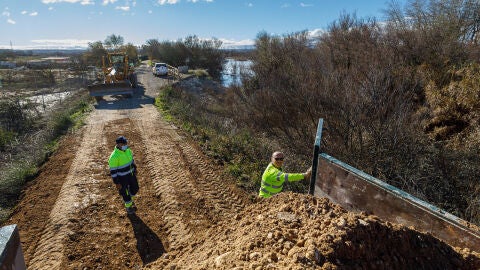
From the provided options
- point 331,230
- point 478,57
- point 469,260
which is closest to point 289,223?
point 331,230

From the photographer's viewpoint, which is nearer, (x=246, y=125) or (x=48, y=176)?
(x=48, y=176)

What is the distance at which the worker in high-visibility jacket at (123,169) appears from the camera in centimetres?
580

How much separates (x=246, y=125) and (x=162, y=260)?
33.5ft

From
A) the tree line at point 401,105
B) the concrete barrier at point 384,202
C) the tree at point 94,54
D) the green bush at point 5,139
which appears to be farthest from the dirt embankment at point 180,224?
the tree at point 94,54

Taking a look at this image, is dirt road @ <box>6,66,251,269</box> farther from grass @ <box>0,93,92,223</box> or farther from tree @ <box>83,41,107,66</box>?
tree @ <box>83,41,107,66</box>

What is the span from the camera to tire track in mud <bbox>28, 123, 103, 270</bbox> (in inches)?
185

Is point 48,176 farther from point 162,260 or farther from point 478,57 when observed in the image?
Answer: point 478,57

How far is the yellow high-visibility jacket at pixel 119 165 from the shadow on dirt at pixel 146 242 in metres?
0.87

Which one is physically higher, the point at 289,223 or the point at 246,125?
the point at 289,223

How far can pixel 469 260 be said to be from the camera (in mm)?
2543

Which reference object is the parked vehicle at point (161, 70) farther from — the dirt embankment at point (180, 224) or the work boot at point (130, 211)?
the work boot at point (130, 211)

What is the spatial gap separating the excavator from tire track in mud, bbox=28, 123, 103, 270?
29.8ft

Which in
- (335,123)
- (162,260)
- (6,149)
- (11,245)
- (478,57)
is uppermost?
→ (478,57)

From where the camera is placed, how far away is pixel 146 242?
519 centimetres
